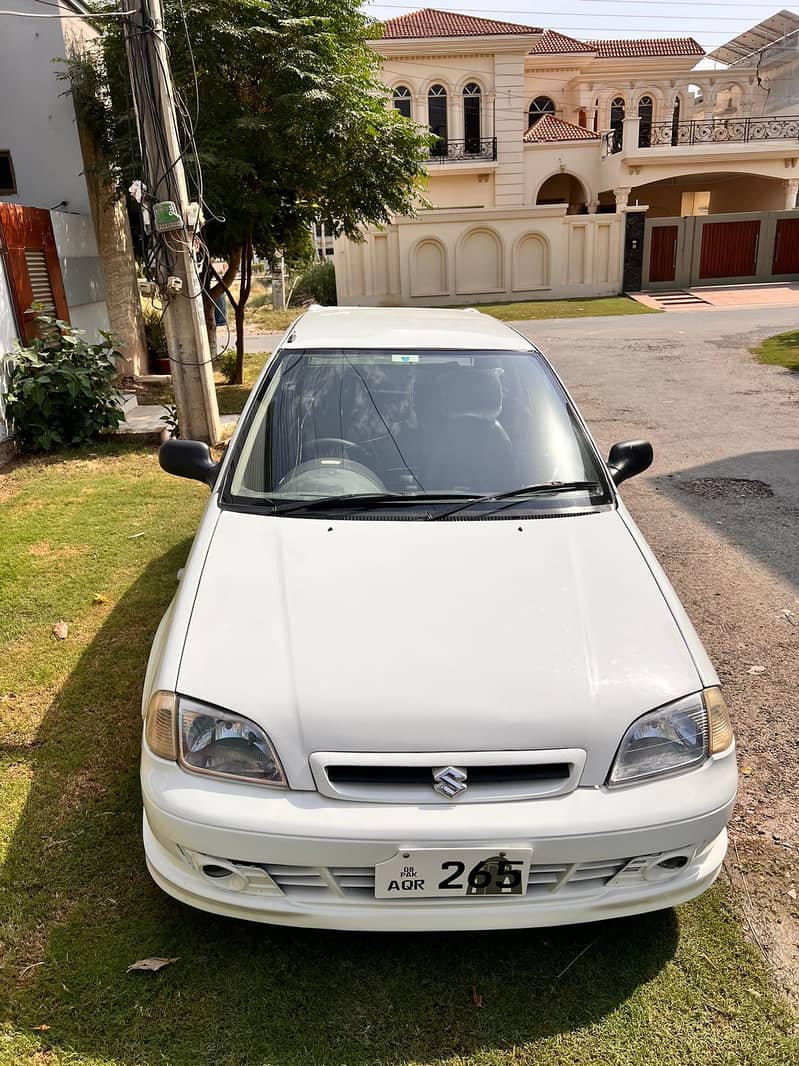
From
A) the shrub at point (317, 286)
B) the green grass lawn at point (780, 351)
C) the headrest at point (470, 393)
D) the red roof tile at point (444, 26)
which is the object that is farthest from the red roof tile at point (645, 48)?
the headrest at point (470, 393)

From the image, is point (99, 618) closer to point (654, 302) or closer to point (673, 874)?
point (673, 874)

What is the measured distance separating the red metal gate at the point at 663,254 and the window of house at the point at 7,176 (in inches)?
907

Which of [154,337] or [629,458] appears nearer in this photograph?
[629,458]

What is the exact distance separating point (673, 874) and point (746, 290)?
1142 inches

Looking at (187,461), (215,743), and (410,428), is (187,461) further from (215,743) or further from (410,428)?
(215,743)

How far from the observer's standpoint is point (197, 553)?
2.80m

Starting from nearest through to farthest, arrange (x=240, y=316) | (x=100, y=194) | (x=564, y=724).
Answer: (x=564, y=724) < (x=100, y=194) < (x=240, y=316)

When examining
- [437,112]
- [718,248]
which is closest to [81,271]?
[718,248]

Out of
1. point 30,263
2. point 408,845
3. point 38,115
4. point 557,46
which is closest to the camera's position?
point 408,845

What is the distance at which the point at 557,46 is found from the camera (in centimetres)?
3456

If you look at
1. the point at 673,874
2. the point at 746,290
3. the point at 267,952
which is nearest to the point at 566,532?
the point at 673,874

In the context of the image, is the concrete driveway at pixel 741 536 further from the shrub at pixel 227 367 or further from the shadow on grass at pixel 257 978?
the shrub at pixel 227 367

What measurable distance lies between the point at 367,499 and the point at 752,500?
4.48m

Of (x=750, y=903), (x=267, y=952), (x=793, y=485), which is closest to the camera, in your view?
(x=267, y=952)
